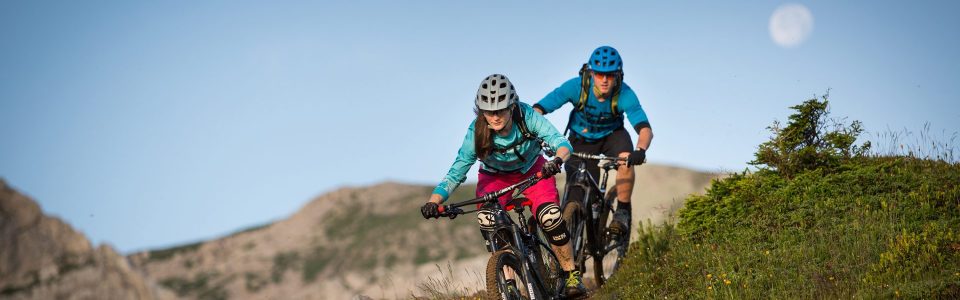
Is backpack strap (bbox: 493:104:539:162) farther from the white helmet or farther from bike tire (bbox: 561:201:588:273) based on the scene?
bike tire (bbox: 561:201:588:273)

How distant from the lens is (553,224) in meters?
8.38

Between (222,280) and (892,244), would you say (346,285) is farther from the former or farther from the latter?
(892,244)

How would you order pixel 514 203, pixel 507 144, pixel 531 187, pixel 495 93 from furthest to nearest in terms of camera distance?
1. pixel 531 187
2. pixel 507 144
3. pixel 514 203
4. pixel 495 93

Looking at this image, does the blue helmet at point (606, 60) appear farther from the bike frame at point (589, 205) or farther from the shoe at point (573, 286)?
the shoe at point (573, 286)

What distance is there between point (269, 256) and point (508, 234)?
160 metres

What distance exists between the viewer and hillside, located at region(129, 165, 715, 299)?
151125 millimetres

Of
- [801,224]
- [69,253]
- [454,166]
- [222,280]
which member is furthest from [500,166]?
[222,280]

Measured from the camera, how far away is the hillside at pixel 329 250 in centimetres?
15112

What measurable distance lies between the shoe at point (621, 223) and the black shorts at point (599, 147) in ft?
1.89

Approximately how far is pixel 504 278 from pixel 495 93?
1.57 meters

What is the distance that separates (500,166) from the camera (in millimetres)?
8508

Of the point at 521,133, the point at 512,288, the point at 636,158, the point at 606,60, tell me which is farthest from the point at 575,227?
the point at 512,288

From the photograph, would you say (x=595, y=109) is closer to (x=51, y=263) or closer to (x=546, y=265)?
(x=546, y=265)

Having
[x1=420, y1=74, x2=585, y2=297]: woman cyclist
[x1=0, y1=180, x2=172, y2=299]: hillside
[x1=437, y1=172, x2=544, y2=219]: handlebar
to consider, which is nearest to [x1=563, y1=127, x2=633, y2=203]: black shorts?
[x1=420, y1=74, x2=585, y2=297]: woman cyclist
